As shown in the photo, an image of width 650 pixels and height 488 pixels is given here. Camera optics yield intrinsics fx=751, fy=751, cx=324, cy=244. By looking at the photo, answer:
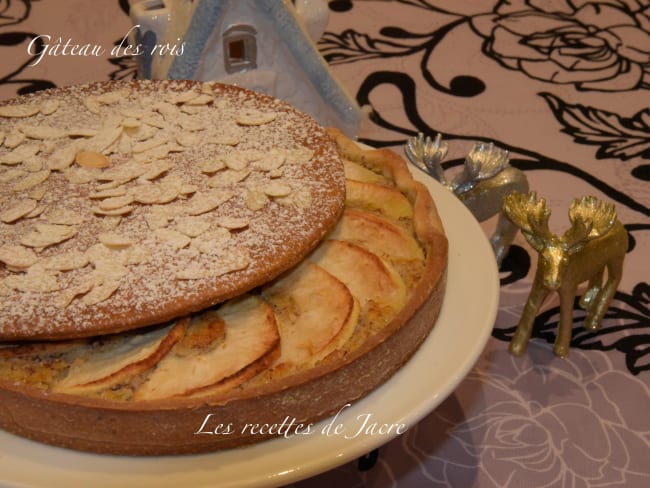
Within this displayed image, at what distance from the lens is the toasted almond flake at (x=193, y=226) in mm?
1248

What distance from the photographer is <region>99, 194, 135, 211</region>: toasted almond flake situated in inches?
51.1

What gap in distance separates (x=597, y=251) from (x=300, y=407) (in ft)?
2.73

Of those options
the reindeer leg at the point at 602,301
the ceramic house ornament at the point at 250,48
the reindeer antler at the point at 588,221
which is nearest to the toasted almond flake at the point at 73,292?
the ceramic house ornament at the point at 250,48

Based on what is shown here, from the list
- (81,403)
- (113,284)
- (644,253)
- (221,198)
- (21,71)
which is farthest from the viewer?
(21,71)

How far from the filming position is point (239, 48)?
1920 millimetres

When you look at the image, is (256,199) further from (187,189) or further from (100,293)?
(100,293)

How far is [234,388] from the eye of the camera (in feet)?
3.57

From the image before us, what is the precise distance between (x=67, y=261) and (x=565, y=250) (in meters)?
0.99

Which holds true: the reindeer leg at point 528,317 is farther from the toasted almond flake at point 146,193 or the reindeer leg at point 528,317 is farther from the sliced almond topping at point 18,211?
the sliced almond topping at point 18,211

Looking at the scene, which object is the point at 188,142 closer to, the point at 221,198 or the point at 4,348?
the point at 221,198

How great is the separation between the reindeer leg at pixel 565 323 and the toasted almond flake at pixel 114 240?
92 cm

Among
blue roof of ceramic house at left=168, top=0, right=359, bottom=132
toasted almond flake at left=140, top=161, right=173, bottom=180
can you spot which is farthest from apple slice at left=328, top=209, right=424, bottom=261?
blue roof of ceramic house at left=168, top=0, right=359, bottom=132

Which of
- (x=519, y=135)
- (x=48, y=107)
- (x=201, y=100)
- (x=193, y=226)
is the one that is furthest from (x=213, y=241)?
(x=519, y=135)

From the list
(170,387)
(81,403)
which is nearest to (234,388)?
(170,387)
